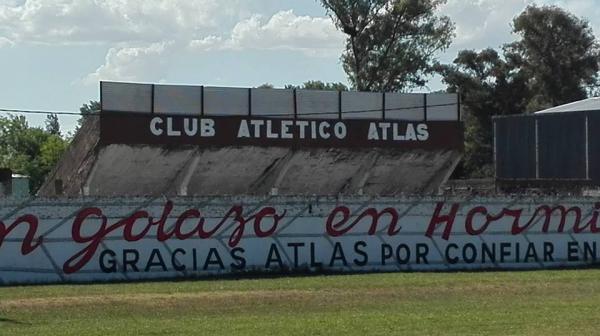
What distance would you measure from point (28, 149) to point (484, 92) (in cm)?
4963

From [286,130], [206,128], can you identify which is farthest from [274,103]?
[206,128]

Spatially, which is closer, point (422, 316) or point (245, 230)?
point (422, 316)

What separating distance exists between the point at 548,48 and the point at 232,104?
42.0m

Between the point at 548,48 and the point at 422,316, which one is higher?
the point at 548,48

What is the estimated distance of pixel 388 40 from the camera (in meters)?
68.0

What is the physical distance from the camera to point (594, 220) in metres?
36.5

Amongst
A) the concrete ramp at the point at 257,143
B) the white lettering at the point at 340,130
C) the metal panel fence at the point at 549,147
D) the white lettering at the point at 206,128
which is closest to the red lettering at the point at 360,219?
the concrete ramp at the point at 257,143

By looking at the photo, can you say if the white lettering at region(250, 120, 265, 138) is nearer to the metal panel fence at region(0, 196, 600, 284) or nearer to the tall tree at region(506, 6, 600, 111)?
the metal panel fence at region(0, 196, 600, 284)

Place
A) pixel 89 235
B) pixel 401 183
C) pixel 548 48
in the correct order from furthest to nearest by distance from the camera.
→ pixel 548 48, pixel 401 183, pixel 89 235

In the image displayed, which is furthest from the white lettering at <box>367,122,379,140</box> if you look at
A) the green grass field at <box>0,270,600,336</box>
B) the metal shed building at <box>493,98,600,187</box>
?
the green grass field at <box>0,270,600,336</box>

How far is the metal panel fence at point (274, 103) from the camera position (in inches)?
1593

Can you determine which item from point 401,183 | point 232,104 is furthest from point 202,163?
point 401,183

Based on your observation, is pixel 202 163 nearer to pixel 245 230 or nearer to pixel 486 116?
pixel 245 230

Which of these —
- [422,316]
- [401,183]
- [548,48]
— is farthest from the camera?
[548,48]
